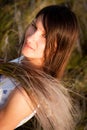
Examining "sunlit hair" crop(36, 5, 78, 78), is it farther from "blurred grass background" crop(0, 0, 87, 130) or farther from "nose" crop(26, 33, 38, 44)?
"blurred grass background" crop(0, 0, 87, 130)

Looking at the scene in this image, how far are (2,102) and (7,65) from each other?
0.18 metres

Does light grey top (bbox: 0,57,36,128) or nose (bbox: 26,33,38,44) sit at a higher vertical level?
nose (bbox: 26,33,38,44)

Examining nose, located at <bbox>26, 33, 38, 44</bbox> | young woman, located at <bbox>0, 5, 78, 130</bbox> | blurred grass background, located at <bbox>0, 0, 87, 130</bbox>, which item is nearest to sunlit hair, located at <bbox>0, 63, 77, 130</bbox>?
young woman, located at <bbox>0, 5, 78, 130</bbox>

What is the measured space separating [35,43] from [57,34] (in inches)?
5.0

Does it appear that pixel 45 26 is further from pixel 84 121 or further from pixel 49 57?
pixel 84 121

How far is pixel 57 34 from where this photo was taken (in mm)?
1869

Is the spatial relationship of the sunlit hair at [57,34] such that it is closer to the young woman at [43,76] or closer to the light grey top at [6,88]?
the young woman at [43,76]

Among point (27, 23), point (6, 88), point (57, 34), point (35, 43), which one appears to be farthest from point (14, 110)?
point (27, 23)

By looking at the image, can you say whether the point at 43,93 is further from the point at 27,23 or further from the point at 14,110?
the point at 27,23

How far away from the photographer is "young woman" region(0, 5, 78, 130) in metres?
1.66

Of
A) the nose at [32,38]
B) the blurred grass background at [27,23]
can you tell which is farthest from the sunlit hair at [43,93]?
the blurred grass background at [27,23]

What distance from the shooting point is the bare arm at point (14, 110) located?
5.36 ft

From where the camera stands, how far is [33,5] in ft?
9.91

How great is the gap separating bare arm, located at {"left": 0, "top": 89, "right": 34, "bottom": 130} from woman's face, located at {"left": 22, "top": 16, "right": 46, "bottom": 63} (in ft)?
0.64
